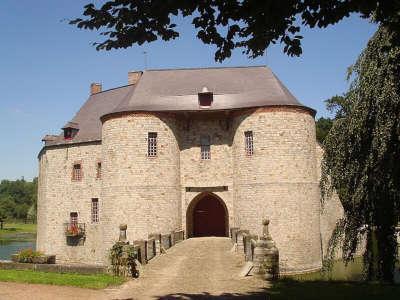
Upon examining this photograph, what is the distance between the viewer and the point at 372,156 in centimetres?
967

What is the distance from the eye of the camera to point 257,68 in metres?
25.7

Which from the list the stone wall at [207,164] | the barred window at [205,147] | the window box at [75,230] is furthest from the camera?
the window box at [75,230]

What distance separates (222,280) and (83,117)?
63.4ft

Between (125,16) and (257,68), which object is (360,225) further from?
(257,68)

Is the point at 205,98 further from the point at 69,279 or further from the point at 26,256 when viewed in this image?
the point at 69,279

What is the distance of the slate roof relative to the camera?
2238 centimetres

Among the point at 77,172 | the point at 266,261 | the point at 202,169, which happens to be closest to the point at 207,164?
the point at 202,169

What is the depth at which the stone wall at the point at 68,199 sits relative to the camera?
81.8 feet

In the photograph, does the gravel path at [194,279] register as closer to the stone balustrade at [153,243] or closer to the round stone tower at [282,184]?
the stone balustrade at [153,243]

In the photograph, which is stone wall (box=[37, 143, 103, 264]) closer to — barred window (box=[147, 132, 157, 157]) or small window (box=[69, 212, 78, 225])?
small window (box=[69, 212, 78, 225])

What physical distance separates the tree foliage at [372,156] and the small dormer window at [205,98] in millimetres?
12211

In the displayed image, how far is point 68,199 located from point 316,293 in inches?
743

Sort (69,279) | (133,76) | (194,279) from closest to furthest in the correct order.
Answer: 1. (69,279)
2. (194,279)
3. (133,76)

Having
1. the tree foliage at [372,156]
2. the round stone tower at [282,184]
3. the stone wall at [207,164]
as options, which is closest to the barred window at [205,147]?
the stone wall at [207,164]
